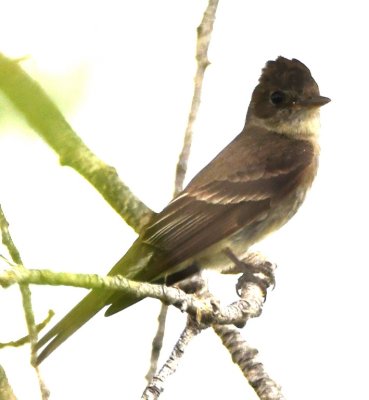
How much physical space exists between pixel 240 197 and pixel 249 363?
1843 mm

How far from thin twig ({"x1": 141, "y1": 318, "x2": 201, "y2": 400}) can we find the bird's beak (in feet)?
10.1

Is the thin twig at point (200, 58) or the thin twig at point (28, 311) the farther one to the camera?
the thin twig at point (200, 58)

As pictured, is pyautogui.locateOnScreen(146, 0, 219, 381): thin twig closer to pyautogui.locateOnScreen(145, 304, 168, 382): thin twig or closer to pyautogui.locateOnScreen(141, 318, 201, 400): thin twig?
pyautogui.locateOnScreen(145, 304, 168, 382): thin twig

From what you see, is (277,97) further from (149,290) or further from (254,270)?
(149,290)

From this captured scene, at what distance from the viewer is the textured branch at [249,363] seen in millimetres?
4195

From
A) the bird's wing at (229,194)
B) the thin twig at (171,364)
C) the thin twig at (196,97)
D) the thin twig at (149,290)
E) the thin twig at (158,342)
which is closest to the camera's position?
the thin twig at (149,290)

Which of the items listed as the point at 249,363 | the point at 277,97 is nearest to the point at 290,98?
the point at 277,97

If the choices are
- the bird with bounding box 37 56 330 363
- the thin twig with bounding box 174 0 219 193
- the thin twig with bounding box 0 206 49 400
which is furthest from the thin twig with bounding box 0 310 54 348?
the thin twig with bounding box 174 0 219 193

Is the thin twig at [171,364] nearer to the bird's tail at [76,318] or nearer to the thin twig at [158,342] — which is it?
the thin twig at [158,342]

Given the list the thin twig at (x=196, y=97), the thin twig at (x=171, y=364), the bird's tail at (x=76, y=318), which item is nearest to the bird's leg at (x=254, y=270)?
the bird's tail at (x=76, y=318)

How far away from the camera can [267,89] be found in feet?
22.9

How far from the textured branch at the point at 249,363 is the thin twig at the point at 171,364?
0.52 m

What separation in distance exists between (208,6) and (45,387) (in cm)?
251

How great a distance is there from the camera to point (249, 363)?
4.52 meters
